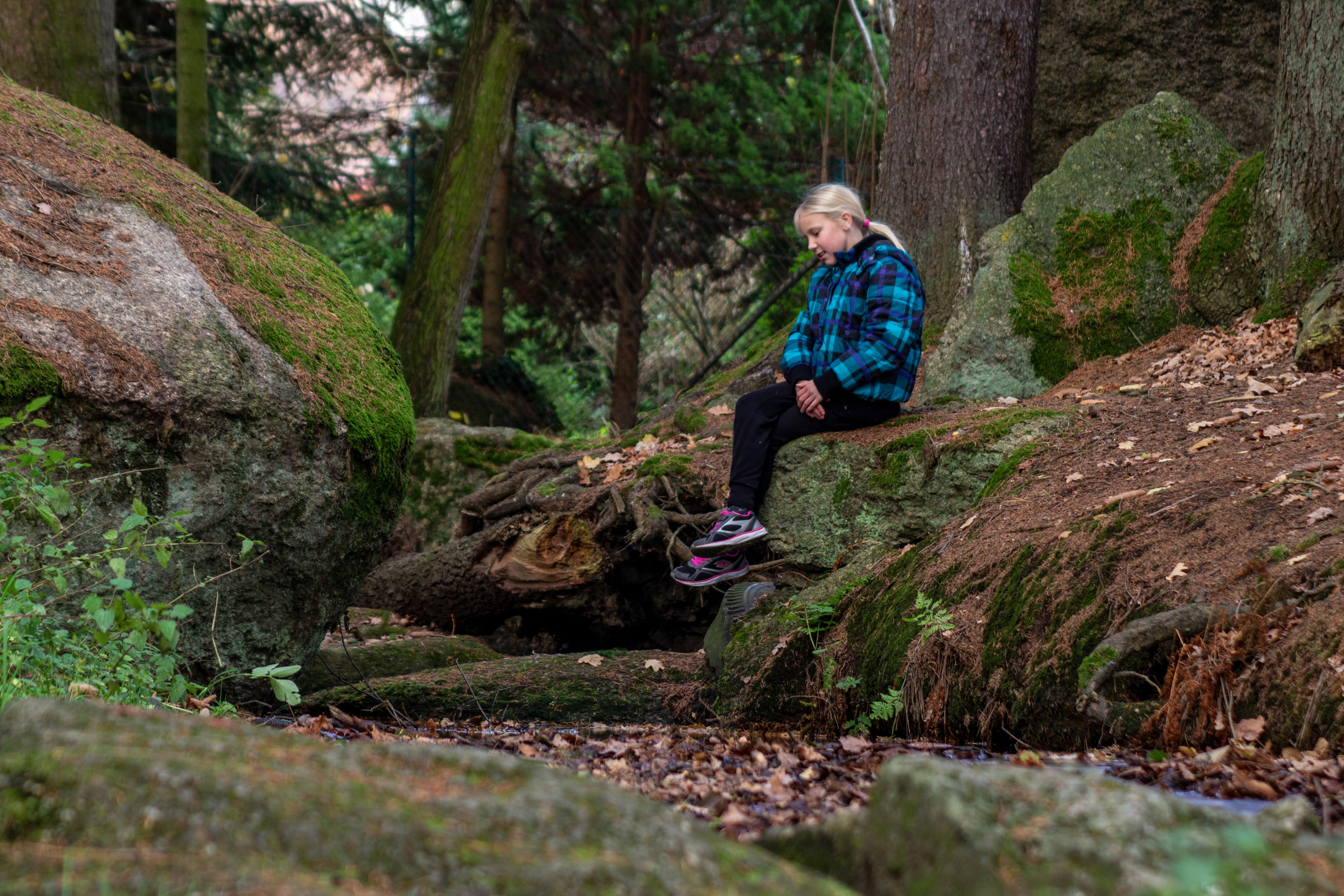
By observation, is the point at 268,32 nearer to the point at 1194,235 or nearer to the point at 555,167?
the point at 555,167

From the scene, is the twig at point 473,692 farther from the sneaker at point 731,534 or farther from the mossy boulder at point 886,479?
the mossy boulder at point 886,479

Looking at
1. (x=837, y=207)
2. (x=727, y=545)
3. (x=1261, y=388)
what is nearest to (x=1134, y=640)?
(x=1261, y=388)

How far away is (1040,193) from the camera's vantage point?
7121mm

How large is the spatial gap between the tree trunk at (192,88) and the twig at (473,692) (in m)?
6.47

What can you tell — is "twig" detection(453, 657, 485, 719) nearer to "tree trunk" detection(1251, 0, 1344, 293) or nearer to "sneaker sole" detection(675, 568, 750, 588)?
"sneaker sole" detection(675, 568, 750, 588)

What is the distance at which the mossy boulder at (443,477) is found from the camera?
8352 millimetres

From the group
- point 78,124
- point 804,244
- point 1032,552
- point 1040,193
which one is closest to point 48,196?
Result: point 78,124

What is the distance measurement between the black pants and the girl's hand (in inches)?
1.7

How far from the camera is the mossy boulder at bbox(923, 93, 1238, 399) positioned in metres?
6.68

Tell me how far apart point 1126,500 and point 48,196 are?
179 inches

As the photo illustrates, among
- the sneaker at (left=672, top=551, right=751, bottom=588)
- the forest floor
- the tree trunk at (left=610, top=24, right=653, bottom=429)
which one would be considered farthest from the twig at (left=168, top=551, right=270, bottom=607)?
the tree trunk at (left=610, top=24, right=653, bottom=429)

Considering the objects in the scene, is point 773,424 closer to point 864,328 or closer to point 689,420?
point 864,328

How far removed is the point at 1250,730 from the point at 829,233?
11.5 ft

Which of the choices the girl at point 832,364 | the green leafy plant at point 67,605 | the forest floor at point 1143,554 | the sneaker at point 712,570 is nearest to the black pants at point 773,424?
the girl at point 832,364
